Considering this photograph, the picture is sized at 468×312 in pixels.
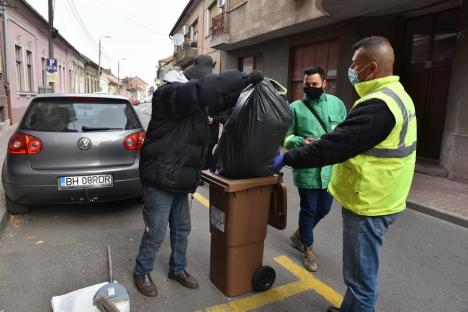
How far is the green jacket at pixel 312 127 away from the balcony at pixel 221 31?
13.0 meters

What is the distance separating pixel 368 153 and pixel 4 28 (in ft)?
56.3

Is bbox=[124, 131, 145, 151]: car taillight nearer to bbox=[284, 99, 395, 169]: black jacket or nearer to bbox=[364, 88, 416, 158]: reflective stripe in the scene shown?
bbox=[284, 99, 395, 169]: black jacket

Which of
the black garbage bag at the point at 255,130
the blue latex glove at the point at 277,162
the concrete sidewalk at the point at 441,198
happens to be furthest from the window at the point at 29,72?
the blue latex glove at the point at 277,162

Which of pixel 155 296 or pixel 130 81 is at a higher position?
pixel 130 81

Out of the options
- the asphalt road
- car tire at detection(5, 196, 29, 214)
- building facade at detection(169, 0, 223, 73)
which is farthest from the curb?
building facade at detection(169, 0, 223, 73)

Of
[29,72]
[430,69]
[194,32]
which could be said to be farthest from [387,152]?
[194,32]

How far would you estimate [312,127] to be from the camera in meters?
3.33

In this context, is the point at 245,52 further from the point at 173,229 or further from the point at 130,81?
the point at 130,81

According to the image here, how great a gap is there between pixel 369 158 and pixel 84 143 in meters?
3.26

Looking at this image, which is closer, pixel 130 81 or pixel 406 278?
pixel 406 278

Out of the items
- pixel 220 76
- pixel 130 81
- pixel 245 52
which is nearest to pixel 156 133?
pixel 220 76

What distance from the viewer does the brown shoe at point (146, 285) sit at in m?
2.87

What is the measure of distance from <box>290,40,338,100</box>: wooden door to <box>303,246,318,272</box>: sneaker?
747 centimetres

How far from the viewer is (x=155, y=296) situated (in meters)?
2.87
